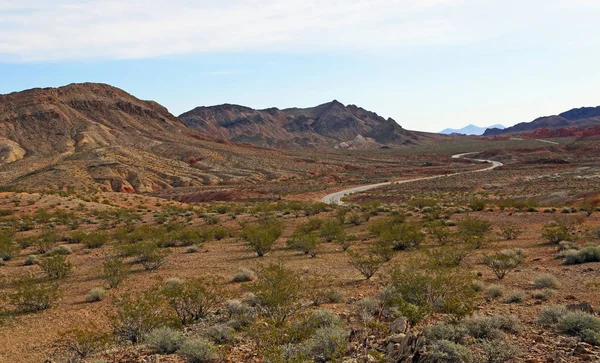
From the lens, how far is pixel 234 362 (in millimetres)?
7887

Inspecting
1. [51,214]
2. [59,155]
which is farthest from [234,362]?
[59,155]

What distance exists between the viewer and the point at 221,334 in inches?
350

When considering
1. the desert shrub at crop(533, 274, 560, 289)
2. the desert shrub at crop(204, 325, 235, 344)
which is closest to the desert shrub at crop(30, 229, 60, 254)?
the desert shrub at crop(204, 325, 235, 344)

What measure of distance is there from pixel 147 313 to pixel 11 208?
34872mm

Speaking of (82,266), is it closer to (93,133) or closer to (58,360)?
(58,360)

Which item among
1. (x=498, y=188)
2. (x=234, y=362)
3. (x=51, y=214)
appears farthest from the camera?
(x=498, y=188)

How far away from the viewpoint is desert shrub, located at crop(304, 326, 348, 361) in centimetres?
747

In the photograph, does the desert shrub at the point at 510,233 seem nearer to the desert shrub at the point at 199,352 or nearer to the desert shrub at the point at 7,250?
the desert shrub at the point at 199,352

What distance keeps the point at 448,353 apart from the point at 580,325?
120 inches

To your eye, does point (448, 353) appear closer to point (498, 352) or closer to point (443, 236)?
point (498, 352)

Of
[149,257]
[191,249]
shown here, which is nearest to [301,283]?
[149,257]

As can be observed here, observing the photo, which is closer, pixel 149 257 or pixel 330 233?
pixel 149 257

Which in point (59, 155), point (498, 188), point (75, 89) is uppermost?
point (75, 89)

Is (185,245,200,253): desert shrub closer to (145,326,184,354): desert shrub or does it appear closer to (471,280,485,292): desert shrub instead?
(145,326,184,354): desert shrub
